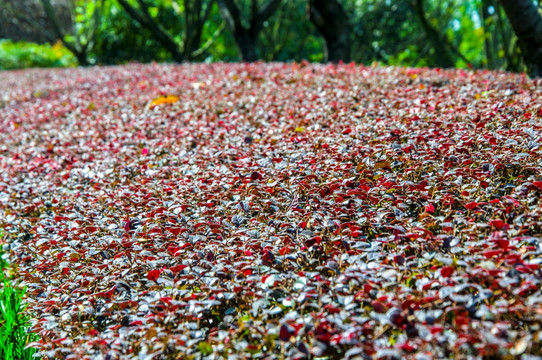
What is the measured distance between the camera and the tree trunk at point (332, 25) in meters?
9.26

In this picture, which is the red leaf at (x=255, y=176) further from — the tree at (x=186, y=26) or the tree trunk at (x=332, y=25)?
the tree at (x=186, y=26)

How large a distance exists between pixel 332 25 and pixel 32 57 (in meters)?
11.9

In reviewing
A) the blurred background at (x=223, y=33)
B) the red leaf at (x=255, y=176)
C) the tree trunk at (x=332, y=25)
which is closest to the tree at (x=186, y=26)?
the blurred background at (x=223, y=33)


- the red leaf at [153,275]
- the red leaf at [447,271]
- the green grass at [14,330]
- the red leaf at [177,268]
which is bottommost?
the green grass at [14,330]

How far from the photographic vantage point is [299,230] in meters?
2.82

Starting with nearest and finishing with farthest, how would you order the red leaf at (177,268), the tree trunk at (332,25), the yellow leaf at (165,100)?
the red leaf at (177,268)
the yellow leaf at (165,100)
the tree trunk at (332,25)

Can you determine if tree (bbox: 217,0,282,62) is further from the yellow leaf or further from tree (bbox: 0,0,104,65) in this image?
tree (bbox: 0,0,104,65)

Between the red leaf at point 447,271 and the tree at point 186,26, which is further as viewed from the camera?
the tree at point 186,26

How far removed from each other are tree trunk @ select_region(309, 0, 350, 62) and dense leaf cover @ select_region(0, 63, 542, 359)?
4231 mm

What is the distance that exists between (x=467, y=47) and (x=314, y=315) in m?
22.3

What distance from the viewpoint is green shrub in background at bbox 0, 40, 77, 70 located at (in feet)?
54.2

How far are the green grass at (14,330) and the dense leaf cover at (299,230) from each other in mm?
192

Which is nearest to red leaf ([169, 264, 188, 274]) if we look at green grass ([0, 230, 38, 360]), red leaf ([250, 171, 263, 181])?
green grass ([0, 230, 38, 360])

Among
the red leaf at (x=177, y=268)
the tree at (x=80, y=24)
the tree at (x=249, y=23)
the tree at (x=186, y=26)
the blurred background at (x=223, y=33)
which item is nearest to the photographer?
the red leaf at (x=177, y=268)
